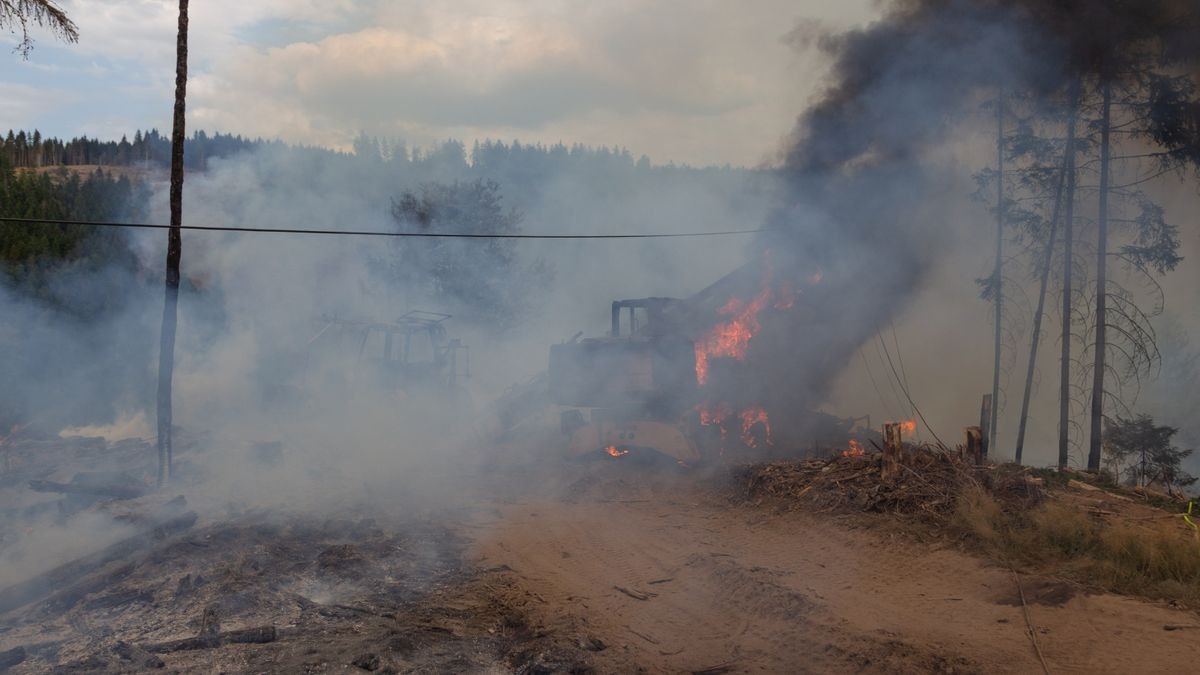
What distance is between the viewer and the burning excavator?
56.6ft

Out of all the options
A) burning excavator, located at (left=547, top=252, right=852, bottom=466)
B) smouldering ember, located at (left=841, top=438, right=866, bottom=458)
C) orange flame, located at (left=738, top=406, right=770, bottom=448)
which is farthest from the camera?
orange flame, located at (left=738, top=406, right=770, bottom=448)

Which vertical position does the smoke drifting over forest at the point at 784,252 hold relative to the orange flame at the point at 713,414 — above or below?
above

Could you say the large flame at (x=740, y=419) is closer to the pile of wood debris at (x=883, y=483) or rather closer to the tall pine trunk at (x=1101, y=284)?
the pile of wood debris at (x=883, y=483)

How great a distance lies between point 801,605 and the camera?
29.7 feet

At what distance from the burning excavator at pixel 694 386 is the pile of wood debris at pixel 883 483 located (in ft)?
9.23

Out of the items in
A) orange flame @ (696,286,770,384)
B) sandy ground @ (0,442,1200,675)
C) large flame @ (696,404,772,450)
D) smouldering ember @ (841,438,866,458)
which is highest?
orange flame @ (696,286,770,384)

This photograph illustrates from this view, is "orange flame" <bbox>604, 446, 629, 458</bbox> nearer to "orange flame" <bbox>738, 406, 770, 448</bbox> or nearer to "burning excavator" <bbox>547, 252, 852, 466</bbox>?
"burning excavator" <bbox>547, 252, 852, 466</bbox>

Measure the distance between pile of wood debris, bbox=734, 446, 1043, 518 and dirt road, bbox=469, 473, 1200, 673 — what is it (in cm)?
74

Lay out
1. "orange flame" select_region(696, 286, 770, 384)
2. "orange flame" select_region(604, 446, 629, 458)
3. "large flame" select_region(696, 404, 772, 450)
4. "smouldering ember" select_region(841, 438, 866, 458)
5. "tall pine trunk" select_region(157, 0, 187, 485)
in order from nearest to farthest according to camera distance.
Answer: "tall pine trunk" select_region(157, 0, 187, 485) < "smouldering ember" select_region(841, 438, 866, 458) < "orange flame" select_region(604, 446, 629, 458) < "large flame" select_region(696, 404, 772, 450) < "orange flame" select_region(696, 286, 770, 384)

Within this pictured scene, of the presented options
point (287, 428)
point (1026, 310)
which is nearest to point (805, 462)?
point (287, 428)

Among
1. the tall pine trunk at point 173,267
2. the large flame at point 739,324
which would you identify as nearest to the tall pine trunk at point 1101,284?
the large flame at point 739,324

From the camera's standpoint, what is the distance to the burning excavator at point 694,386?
17266 millimetres

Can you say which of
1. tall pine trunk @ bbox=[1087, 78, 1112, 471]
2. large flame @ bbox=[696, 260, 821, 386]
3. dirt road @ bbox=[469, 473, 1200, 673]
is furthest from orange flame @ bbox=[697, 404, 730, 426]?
tall pine trunk @ bbox=[1087, 78, 1112, 471]

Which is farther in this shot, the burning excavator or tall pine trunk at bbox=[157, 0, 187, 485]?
the burning excavator
